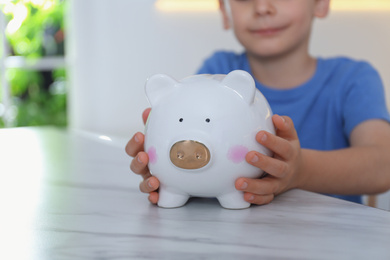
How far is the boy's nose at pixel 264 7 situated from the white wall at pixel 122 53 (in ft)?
4.15

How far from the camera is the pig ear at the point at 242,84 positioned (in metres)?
0.48

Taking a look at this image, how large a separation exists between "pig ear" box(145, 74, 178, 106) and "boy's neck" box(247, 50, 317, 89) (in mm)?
601

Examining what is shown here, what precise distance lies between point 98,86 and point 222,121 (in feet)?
6.76

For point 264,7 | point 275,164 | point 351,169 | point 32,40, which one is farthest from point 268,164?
point 32,40

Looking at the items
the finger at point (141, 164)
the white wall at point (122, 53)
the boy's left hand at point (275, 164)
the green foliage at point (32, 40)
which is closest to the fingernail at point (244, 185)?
the boy's left hand at point (275, 164)

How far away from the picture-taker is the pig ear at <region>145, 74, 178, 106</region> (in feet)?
1.66

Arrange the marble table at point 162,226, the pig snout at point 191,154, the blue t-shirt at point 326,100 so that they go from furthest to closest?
the blue t-shirt at point 326,100, the pig snout at point 191,154, the marble table at point 162,226

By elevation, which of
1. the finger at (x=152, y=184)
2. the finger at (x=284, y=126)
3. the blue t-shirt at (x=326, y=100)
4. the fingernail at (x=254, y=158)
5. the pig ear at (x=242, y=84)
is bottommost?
the blue t-shirt at (x=326, y=100)

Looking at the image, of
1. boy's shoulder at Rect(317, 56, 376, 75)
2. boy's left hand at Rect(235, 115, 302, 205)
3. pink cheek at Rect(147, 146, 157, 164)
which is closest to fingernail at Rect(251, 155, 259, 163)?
boy's left hand at Rect(235, 115, 302, 205)

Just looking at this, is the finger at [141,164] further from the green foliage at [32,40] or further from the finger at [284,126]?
the green foliage at [32,40]

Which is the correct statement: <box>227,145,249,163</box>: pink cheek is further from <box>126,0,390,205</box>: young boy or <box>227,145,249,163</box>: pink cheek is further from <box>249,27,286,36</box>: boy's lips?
<box>249,27,286,36</box>: boy's lips

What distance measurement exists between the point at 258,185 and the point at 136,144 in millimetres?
149

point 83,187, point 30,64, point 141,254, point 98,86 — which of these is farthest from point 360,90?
point 30,64

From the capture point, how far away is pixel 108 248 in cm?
36
